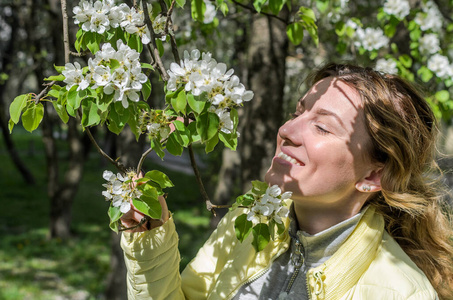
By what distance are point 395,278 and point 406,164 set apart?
442mm

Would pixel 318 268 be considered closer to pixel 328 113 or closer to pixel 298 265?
pixel 298 265

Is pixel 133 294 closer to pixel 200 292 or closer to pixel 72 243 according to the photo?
pixel 200 292

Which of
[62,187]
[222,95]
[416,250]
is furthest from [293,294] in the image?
[62,187]

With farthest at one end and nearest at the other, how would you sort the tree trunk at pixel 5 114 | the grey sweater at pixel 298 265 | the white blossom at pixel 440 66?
the tree trunk at pixel 5 114 < the white blossom at pixel 440 66 < the grey sweater at pixel 298 265

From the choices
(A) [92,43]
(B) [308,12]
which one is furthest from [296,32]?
(A) [92,43]

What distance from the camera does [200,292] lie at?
75.5 inches

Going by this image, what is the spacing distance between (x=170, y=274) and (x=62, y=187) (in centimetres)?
601

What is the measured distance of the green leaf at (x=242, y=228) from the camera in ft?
4.67

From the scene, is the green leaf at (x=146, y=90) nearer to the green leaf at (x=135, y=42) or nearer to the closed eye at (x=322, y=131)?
the green leaf at (x=135, y=42)

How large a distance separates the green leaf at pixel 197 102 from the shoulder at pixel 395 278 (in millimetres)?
863

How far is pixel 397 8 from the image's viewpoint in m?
3.28

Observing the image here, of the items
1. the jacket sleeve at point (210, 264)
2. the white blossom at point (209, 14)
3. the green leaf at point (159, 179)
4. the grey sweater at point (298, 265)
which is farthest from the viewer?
the white blossom at point (209, 14)

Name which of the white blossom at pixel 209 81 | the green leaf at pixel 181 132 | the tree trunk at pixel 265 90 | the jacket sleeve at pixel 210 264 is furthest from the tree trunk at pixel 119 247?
the white blossom at pixel 209 81

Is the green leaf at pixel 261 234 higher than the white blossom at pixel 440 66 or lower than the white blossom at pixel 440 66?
lower
